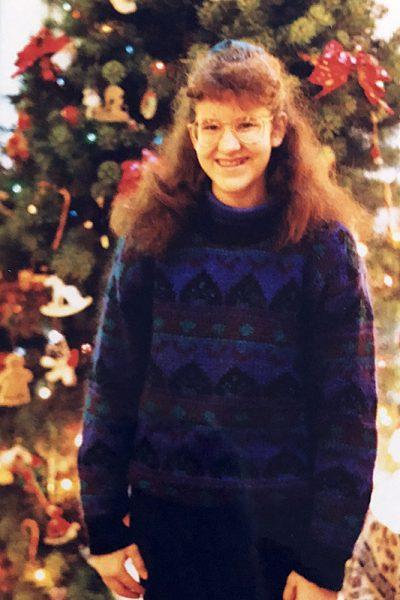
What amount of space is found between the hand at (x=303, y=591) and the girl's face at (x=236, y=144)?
521mm

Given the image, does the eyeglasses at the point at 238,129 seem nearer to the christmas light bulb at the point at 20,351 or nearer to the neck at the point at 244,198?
the neck at the point at 244,198

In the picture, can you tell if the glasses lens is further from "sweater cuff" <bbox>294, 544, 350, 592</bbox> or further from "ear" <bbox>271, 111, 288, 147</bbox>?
"sweater cuff" <bbox>294, 544, 350, 592</bbox>

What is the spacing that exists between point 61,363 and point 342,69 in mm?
742

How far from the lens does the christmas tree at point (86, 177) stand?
3.43 feet

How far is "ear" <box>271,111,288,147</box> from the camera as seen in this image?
2.82 feet

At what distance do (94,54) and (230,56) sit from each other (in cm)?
37

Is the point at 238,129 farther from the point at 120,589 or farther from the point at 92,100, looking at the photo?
the point at 120,589

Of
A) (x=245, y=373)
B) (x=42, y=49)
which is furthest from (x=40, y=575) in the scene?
(x=42, y=49)

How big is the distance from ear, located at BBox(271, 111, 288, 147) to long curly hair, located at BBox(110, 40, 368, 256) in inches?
0.4

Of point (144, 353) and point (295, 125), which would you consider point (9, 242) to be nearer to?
point (144, 353)

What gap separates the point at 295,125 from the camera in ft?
2.93

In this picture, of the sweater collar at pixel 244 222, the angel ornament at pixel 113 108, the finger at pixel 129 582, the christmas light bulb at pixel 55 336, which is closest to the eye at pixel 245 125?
the sweater collar at pixel 244 222

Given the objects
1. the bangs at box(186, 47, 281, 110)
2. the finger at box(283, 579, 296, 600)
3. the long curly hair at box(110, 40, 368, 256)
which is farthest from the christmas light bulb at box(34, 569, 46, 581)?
the bangs at box(186, 47, 281, 110)

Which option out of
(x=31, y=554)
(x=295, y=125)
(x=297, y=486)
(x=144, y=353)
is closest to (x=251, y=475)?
(x=297, y=486)
